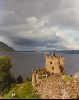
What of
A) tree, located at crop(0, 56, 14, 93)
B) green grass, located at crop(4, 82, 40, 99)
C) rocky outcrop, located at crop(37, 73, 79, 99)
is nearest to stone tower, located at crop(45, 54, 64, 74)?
green grass, located at crop(4, 82, 40, 99)

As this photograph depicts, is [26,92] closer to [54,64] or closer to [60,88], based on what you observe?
[60,88]

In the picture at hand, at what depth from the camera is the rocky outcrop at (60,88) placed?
105 ft

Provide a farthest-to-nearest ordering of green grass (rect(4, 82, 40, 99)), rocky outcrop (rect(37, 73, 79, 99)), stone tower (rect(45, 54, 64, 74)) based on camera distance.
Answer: stone tower (rect(45, 54, 64, 74)) < green grass (rect(4, 82, 40, 99)) < rocky outcrop (rect(37, 73, 79, 99))

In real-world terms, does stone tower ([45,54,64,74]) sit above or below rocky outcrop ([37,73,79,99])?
above

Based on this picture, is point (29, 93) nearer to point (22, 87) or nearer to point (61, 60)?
point (22, 87)

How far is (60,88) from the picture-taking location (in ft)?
119

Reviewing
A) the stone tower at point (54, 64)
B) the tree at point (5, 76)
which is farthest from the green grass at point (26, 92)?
the tree at point (5, 76)

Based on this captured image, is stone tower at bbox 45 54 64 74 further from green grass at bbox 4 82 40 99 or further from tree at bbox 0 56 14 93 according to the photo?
tree at bbox 0 56 14 93

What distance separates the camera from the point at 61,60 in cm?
5481

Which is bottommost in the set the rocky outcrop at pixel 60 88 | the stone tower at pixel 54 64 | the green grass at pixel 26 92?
the green grass at pixel 26 92

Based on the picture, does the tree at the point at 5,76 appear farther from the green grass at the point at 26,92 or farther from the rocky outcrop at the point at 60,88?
the rocky outcrop at the point at 60,88

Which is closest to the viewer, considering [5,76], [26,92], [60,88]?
[60,88]

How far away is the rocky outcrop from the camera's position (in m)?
32.2

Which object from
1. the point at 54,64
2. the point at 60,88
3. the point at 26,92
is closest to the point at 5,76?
the point at 54,64
